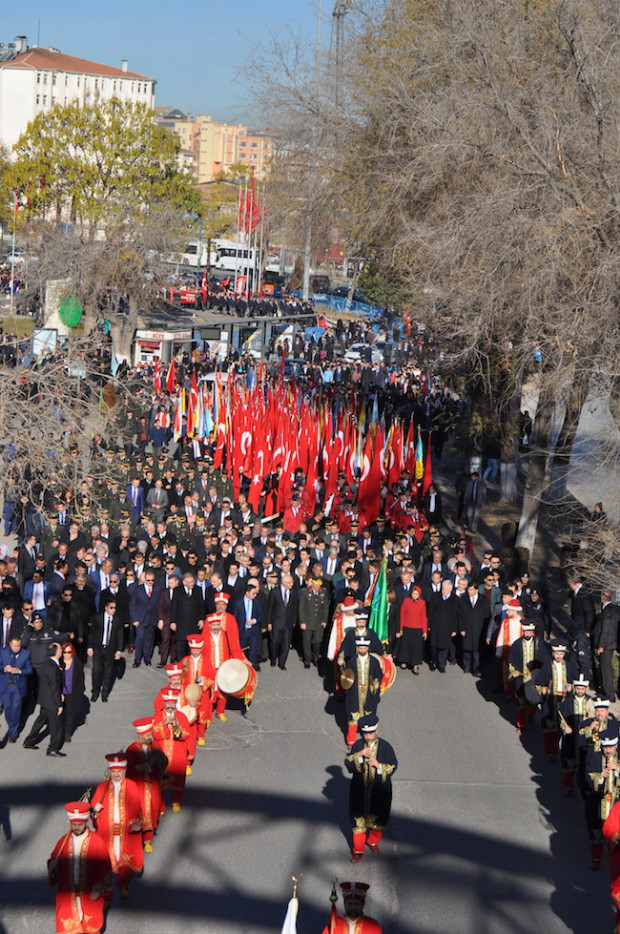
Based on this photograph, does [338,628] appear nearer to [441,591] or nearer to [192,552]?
[441,591]

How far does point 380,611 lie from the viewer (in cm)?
1504

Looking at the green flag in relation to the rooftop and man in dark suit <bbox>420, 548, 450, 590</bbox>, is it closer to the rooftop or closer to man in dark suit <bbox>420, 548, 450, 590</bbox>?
man in dark suit <bbox>420, 548, 450, 590</bbox>

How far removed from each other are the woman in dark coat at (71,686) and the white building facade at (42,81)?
11393 cm

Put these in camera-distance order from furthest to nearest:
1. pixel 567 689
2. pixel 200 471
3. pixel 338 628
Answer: pixel 200 471 → pixel 338 628 → pixel 567 689

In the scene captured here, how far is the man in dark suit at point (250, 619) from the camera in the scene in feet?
48.0

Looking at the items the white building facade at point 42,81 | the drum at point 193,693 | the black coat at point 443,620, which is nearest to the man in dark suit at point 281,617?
the black coat at point 443,620

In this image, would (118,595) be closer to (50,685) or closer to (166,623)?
(166,623)

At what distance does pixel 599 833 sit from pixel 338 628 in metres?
4.49

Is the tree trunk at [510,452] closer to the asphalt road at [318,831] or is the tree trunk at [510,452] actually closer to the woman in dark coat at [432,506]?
the woman in dark coat at [432,506]

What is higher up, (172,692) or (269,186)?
(269,186)

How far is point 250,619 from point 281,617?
39 centimetres

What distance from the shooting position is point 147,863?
31.3ft

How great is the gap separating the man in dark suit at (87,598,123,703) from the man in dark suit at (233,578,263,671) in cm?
177

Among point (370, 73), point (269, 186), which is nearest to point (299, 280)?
point (269, 186)
